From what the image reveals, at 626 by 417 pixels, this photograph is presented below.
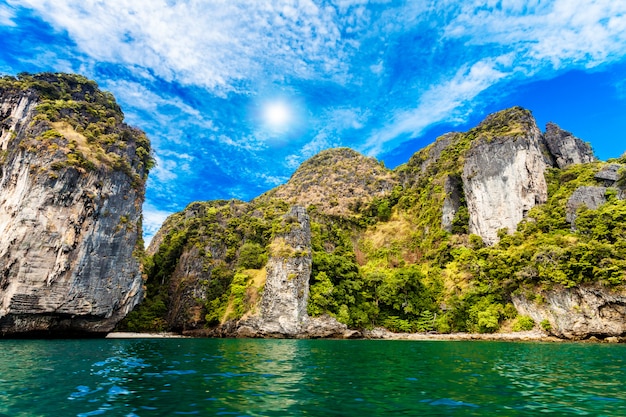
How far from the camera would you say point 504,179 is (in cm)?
6556

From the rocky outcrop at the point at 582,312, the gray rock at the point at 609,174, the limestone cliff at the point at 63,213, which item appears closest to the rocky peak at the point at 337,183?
the gray rock at the point at 609,174

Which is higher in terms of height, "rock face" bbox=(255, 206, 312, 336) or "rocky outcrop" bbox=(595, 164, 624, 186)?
"rocky outcrop" bbox=(595, 164, 624, 186)

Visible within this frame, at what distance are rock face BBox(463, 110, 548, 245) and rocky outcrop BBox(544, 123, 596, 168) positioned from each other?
20.0ft

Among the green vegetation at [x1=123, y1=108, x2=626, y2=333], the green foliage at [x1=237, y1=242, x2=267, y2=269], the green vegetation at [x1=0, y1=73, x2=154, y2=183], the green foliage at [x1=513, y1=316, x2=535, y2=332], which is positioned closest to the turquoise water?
the green foliage at [x1=513, y1=316, x2=535, y2=332]

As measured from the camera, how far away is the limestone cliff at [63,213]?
3756 centimetres

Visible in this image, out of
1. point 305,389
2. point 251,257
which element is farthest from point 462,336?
point 305,389

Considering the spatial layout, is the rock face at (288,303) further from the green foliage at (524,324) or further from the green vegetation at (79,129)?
the green vegetation at (79,129)

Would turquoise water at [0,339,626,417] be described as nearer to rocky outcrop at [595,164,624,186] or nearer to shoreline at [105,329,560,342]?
shoreline at [105,329,560,342]

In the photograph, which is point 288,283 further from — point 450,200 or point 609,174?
point 609,174

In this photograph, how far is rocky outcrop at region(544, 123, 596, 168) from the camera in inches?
2859

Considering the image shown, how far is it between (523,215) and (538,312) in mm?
21632

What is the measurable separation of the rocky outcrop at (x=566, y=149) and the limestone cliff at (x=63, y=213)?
8260 centimetres

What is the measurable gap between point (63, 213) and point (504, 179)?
70.8 meters

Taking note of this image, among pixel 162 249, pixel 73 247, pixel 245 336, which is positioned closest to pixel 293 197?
pixel 162 249
